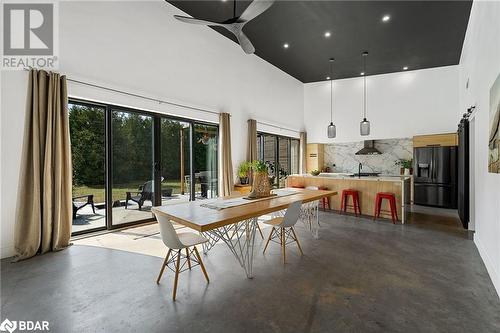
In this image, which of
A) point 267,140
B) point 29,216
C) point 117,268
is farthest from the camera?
point 267,140

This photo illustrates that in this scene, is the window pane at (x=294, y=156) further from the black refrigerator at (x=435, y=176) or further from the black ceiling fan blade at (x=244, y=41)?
the black ceiling fan blade at (x=244, y=41)

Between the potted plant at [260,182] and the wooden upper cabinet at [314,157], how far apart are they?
5.37 metres

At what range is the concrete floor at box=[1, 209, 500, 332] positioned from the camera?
183 centimetres

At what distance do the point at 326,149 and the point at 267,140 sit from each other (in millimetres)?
2476

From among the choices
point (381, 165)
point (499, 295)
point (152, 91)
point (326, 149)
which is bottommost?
point (499, 295)

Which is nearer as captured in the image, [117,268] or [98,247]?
[117,268]

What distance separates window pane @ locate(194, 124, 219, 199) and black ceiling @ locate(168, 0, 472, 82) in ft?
7.34

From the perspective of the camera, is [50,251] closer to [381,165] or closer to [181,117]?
[181,117]

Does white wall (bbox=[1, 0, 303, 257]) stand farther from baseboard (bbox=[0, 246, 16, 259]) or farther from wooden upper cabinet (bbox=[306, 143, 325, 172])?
wooden upper cabinet (bbox=[306, 143, 325, 172])

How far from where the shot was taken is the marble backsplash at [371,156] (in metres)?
7.17

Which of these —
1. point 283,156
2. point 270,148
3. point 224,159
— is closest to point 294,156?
point 283,156

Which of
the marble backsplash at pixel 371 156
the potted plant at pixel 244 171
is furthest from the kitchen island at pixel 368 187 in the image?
the marble backsplash at pixel 371 156

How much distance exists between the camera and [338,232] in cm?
412

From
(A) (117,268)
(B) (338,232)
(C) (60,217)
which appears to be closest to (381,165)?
(B) (338,232)
